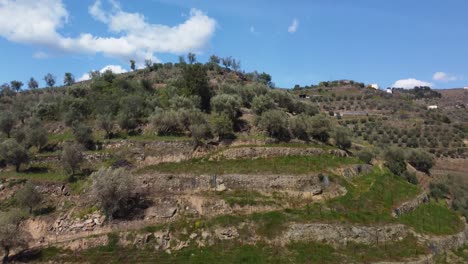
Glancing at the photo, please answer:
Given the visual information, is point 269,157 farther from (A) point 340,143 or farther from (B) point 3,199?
(B) point 3,199

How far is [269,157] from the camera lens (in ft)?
146

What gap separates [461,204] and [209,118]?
130ft

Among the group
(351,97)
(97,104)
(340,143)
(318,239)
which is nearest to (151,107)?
(97,104)

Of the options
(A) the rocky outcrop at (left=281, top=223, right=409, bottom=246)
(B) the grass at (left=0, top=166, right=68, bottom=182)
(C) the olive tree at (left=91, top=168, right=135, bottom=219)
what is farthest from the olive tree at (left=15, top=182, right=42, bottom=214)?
(A) the rocky outcrop at (left=281, top=223, right=409, bottom=246)

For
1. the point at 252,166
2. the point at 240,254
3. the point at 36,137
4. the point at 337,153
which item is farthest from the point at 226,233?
the point at 36,137

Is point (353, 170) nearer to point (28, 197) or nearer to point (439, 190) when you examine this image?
point (439, 190)

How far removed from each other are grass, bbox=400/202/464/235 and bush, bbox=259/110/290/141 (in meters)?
17.1

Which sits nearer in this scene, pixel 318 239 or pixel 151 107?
pixel 318 239

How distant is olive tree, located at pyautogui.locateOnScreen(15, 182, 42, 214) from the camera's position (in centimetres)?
3687

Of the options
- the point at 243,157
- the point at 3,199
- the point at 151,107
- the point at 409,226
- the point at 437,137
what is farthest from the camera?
the point at 437,137

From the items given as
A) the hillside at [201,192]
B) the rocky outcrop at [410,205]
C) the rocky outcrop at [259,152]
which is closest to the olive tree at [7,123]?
the hillside at [201,192]

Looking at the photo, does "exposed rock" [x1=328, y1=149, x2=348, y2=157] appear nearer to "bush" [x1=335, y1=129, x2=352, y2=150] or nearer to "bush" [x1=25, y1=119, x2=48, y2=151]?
"bush" [x1=335, y1=129, x2=352, y2=150]

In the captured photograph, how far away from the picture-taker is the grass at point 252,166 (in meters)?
41.0

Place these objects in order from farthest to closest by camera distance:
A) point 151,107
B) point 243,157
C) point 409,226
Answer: point 151,107 < point 243,157 < point 409,226
